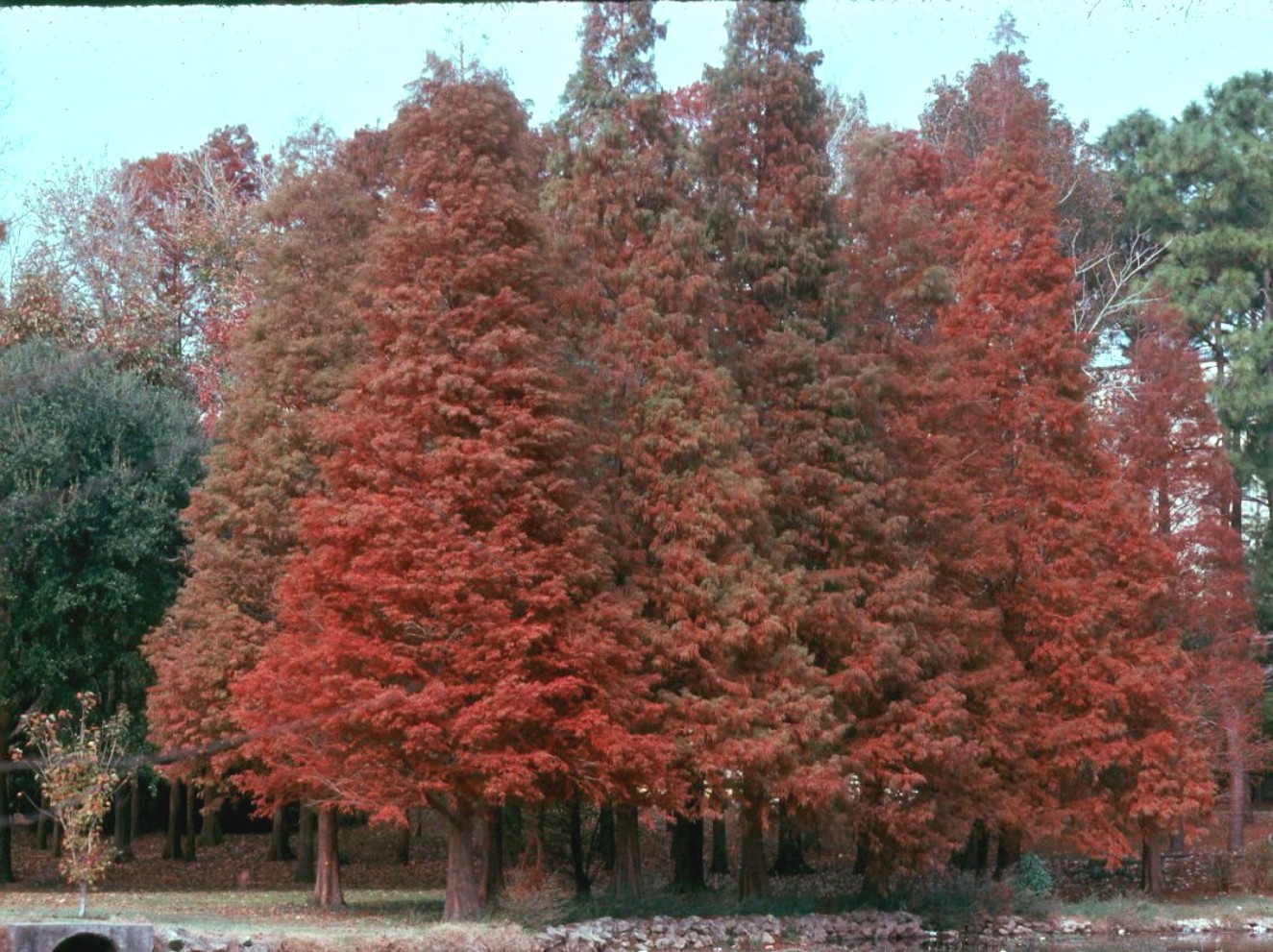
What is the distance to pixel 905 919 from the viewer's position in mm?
25953

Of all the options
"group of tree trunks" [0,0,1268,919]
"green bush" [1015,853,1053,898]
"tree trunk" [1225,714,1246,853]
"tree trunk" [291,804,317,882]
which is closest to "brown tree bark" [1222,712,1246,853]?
"tree trunk" [1225,714,1246,853]

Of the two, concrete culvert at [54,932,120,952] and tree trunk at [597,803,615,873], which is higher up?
tree trunk at [597,803,615,873]

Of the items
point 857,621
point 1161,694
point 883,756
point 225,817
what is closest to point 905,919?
point 883,756

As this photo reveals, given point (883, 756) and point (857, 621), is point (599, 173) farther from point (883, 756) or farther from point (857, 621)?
point (883, 756)

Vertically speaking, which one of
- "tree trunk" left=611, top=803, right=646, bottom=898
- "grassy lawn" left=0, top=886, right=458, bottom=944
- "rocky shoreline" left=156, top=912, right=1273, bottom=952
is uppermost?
"tree trunk" left=611, top=803, right=646, bottom=898

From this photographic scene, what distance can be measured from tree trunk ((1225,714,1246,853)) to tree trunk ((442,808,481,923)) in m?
16.9

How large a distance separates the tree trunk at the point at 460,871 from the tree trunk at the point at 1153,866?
579 inches

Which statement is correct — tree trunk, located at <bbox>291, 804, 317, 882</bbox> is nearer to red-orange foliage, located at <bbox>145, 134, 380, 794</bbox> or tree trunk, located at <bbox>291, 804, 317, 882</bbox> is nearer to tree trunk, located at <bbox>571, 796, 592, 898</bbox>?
red-orange foliage, located at <bbox>145, 134, 380, 794</bbox>

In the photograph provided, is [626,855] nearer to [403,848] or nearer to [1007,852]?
[1007,852]

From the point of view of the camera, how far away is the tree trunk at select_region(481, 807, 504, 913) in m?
23.6

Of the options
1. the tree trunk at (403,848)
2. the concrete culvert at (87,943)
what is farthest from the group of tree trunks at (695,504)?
the tree trunk at (403,848)

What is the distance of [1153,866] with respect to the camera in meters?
31.3

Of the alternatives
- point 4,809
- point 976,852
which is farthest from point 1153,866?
point 4,809

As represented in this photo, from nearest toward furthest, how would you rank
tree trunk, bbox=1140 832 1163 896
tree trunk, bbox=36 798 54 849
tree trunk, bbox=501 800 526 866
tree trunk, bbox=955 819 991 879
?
tree trunk, bbox=501 800 526 866 < tree trunk, bbox=955 819 991 879 < tree trunk, bbox=1140 832 1163 896 < tree trunk, bbox=36 798 54 849
